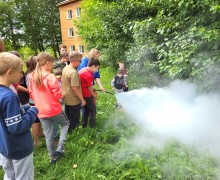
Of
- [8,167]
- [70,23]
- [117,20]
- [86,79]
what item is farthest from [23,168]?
[70,23]

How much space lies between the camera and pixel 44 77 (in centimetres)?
341

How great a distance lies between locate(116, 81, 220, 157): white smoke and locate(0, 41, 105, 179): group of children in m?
0.88

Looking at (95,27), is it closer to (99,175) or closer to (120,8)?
(120,8)

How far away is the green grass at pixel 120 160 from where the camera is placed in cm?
317

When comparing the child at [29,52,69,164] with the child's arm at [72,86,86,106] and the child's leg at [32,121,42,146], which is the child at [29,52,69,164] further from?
the child's leg at [32,121,42,146]

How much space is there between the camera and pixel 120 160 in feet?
11.7

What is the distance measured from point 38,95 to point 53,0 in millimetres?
38535

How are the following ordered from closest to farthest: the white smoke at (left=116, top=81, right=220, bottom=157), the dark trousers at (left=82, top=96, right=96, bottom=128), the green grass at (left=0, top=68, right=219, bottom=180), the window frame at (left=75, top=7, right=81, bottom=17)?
the green grass at (left=0, top=68, right=219, bottom=180)
the white smoke at (left=116, top=81, right=220, bottom=157)
the dark trousers at (left=82, top=96, right=96, bottom=128)
the window frame at (left=75, top=7, right=81, bottom=17)

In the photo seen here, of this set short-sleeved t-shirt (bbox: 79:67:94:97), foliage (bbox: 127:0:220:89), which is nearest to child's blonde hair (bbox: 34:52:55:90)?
short-sleeved t-shirt (bbox: 79:67:94:97)

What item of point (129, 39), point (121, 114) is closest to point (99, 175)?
point (121, 114)

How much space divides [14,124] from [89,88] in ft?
8.04

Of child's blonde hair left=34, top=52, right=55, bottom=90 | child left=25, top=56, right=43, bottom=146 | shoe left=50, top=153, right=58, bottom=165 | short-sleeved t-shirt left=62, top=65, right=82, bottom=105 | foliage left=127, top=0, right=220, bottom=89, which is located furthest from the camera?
child left=25, top=56, right=43, bottom=146

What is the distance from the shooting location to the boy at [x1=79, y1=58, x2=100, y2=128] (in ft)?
14.6

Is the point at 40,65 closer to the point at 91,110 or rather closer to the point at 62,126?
the point at 62,126
